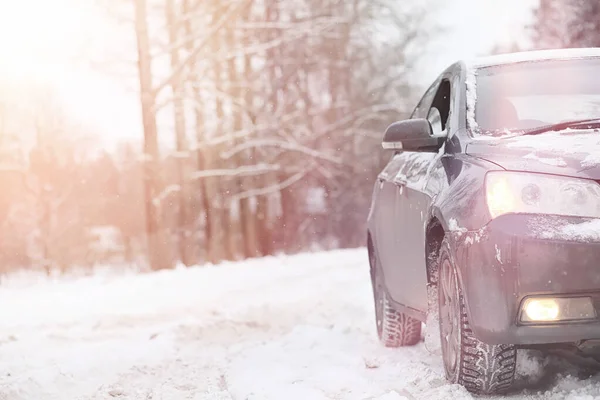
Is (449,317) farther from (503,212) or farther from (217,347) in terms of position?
(217,347)

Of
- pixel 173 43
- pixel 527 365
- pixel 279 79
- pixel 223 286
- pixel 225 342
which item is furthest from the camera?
pixel 279 79

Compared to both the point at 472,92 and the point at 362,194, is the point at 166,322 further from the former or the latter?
the point at 362,194

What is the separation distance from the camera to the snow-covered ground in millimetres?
5000

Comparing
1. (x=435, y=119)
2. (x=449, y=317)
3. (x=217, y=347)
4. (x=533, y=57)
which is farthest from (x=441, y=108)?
(x=217, y=347)

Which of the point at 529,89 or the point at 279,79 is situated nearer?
the point at 529,89

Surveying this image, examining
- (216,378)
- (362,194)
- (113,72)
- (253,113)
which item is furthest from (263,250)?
(216,378)

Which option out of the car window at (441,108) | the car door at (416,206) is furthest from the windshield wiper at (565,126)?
the car window at (441,108)

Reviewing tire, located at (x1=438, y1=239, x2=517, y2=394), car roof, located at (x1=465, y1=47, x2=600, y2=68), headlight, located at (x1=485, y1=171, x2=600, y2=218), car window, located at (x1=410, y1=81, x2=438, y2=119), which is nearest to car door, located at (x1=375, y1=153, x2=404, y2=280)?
car window, located at (x1=410, y1=81, x2=438, y2=119)

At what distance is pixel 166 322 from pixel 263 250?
20.2 meters

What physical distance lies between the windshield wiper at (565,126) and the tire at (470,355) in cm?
72

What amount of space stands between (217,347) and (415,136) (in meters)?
3.23

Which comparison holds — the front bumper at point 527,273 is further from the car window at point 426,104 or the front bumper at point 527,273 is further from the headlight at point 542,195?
the car window at point 426,104

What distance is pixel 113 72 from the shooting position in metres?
17.5

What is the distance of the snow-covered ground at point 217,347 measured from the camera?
197 inches
